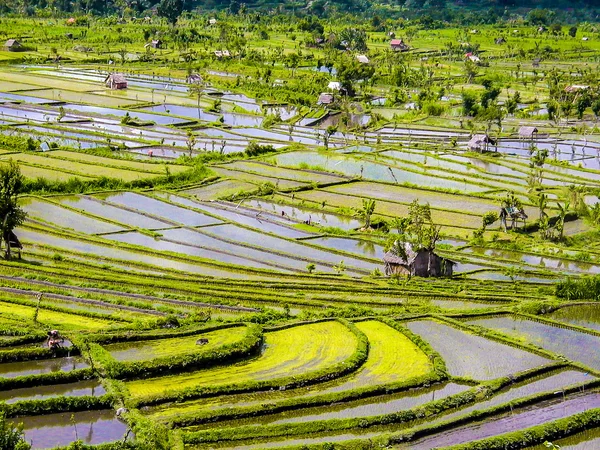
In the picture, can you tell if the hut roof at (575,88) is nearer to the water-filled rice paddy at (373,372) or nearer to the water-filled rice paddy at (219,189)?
the water-filled rice paddy at (219,189)

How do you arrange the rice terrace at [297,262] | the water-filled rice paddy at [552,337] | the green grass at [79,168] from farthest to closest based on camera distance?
the green grass at [79,168], the water-filled rice paddy at [552,337], the rice terrace at [297,262]

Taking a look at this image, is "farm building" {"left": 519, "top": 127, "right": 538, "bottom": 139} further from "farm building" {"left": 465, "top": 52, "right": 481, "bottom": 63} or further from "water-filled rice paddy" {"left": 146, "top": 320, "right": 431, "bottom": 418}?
"water-filled rice paddy" {"left": 146, "top": 320, "right": 431, "bottom": 418}

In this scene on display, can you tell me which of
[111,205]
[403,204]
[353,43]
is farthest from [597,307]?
[353,43]

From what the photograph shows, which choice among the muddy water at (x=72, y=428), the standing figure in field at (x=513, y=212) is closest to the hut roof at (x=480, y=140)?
the standing figure in field at (x=513, y=212)

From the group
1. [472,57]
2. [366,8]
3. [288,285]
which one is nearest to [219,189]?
[288,285]

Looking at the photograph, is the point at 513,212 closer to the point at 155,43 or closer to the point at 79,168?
the point at 79,168
